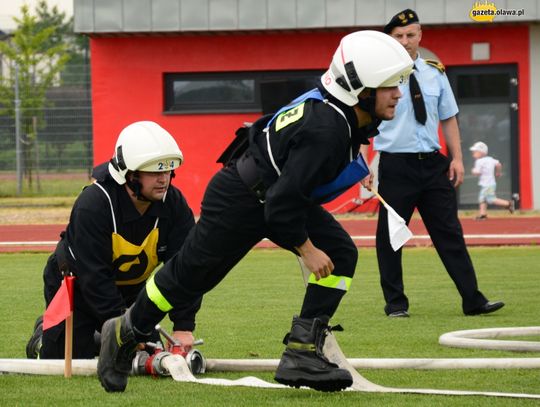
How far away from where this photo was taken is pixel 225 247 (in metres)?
5.66

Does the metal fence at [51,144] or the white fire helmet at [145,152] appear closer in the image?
the white fire helmet at [145,152]

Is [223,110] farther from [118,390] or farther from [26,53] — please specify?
[118,390]

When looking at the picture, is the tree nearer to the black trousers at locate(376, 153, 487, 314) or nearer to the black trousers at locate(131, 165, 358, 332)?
the black trousers at locate(376, 153, 487, 314)

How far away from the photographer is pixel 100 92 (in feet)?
77.5

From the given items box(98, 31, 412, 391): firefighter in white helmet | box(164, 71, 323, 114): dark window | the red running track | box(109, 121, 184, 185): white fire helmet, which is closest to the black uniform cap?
box(109, 121, 184, 185): white fire helmet

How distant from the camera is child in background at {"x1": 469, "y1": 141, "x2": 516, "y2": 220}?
69.2ft

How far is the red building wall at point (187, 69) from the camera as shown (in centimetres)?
2298

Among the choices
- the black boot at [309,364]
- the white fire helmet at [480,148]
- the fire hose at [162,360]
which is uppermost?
Answer: the white fire helmet at [480,148]

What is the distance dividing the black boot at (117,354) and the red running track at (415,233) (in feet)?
34.3

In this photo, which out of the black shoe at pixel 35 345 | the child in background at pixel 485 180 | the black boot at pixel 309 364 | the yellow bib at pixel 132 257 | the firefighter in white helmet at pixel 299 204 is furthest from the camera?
the child in background at pixel 485 180

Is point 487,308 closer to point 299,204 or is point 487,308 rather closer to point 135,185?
point 135,185

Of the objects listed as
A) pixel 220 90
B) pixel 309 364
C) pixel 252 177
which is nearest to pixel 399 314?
pixel 309 364

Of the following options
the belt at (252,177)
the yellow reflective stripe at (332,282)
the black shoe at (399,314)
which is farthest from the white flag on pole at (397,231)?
the black shoe at (399,314)

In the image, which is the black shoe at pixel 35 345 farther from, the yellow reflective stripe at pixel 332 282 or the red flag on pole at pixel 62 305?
the yellow reflective stripe at pixel 332 282
